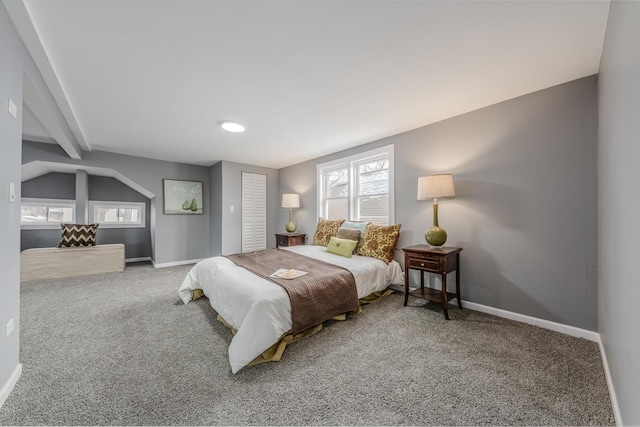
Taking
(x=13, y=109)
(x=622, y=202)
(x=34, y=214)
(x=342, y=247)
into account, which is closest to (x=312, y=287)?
(x=342, y=247)

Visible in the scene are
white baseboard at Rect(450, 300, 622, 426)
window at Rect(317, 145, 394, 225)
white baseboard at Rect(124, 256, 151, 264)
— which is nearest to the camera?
white baseboard at Rect(450, 300, 622, 426)

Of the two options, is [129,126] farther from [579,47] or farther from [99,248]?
[579,47]

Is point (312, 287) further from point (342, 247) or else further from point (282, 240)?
point (282, 240)

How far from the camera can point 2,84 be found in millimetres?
1370

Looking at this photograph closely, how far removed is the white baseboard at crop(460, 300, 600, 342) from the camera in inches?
82.2

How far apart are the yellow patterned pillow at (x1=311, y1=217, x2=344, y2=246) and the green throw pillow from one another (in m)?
0.51

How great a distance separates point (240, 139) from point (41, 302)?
11.0ft

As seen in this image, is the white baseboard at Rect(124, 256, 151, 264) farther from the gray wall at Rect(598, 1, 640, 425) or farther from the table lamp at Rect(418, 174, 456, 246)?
the gray wall at Rect(598, 1, 640, 425)

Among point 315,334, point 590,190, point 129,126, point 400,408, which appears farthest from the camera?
point 129,126

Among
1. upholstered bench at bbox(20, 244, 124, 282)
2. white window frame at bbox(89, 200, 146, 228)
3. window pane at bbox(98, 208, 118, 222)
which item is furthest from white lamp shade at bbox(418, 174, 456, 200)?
window pane at bbox(98, 208, 118, 222)

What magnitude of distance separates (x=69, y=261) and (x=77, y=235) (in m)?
0.55

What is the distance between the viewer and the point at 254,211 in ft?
18.6

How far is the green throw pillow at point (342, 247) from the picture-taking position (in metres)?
3.39

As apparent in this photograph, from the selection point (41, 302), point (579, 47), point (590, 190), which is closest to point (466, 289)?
point (590, 190)
